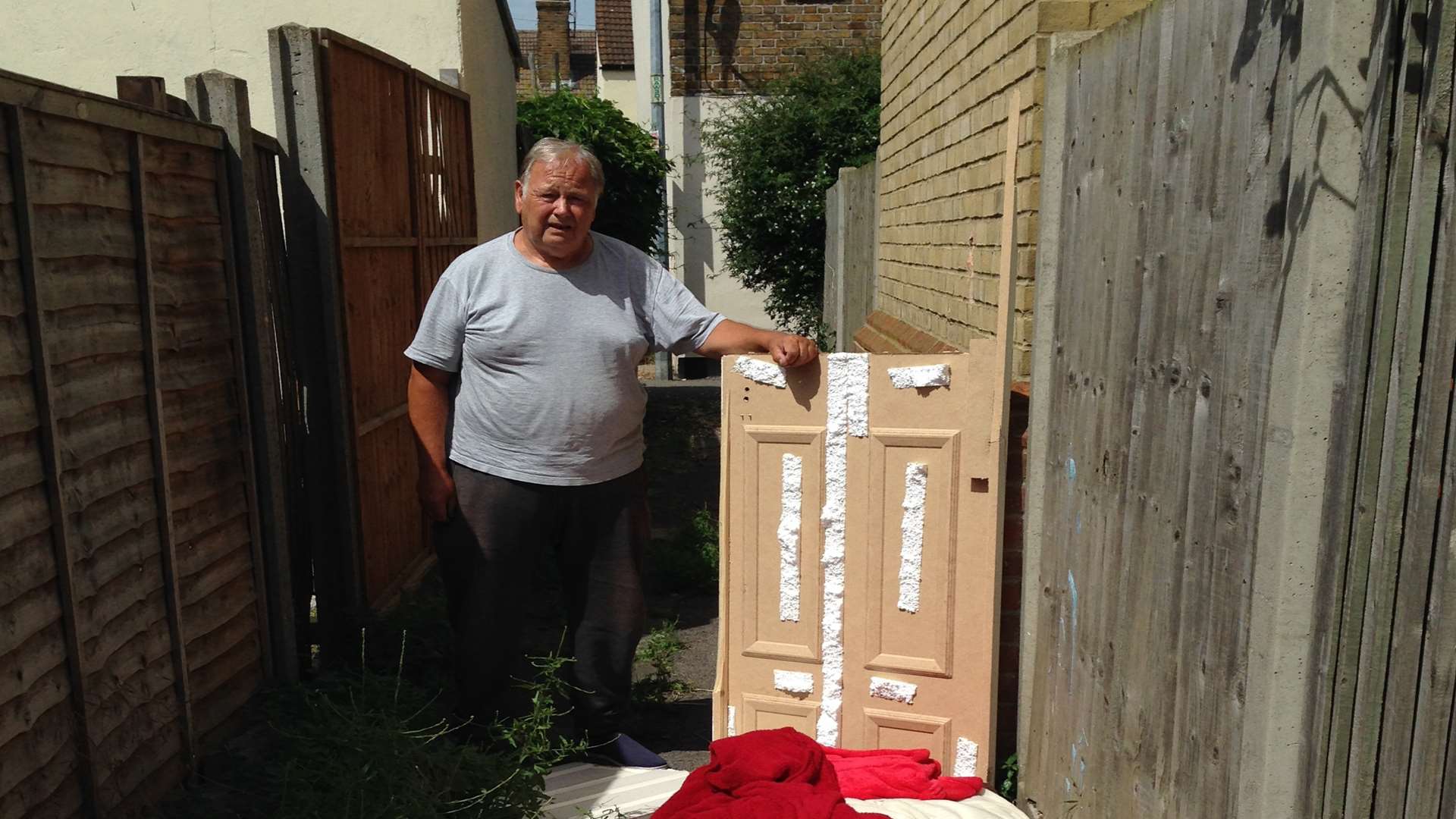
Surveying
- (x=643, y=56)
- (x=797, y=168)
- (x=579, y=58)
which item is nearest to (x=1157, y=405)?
(x=797, y=168)

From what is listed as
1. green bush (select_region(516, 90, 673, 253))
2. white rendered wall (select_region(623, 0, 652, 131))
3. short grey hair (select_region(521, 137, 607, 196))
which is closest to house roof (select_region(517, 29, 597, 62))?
white rendered wall (select_region(623, 0, 652, 131))

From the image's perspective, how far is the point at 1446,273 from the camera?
153cm

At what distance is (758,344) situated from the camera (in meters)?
3.81

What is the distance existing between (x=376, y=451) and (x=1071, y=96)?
11.0ft

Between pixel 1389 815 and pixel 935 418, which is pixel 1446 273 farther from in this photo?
pixel 935 418

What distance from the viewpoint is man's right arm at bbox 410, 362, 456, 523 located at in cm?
389

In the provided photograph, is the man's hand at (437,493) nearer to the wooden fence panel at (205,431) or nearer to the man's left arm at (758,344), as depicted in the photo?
the wooden fence panel at (205,431)

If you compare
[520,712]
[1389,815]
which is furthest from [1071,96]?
[520,712]

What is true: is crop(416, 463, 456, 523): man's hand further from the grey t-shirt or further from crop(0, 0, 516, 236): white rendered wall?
crop(0, 0, 516, 236): white rendered wall

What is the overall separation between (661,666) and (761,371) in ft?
5.65

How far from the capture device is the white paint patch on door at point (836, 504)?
11.9ft

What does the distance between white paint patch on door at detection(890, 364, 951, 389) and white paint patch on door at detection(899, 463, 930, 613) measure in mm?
242

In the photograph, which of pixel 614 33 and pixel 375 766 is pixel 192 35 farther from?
pixel 614 33

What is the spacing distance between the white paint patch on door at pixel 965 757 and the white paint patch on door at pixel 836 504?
1.22ft
